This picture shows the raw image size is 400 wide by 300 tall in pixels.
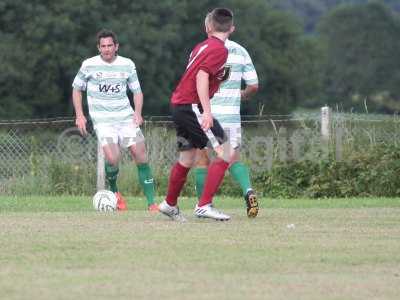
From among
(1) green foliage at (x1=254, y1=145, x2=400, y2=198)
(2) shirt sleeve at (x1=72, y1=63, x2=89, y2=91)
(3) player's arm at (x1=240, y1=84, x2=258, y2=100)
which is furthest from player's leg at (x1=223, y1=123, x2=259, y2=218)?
(1) green foliage at (x1=254, y1=145, x2=400, y2=198)

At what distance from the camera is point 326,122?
20.2m

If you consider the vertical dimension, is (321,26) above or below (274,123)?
above

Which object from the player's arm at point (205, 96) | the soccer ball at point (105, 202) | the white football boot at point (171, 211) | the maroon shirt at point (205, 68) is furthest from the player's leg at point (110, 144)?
the player's arm at point (205, 96)

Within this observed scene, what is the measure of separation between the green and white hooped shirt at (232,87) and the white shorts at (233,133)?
5 cm

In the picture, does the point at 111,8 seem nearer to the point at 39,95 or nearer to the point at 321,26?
the point at 39,95

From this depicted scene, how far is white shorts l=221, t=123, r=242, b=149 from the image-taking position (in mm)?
13178

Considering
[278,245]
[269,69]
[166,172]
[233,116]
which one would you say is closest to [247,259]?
[278,245]

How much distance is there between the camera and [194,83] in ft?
40.7

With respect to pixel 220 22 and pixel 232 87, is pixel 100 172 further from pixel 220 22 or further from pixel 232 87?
pixel 220 22

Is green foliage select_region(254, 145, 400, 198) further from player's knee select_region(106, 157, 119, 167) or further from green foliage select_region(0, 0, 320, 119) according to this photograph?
green foliage select_region(0, 0, 320, 119)

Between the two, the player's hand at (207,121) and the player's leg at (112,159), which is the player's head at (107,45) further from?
the player's hand at (207,121)

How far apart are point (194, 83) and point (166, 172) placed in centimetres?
821

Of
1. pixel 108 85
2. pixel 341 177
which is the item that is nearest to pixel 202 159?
pixel 108 85

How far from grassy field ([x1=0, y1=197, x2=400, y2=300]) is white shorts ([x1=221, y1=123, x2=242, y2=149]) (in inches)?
28.8
